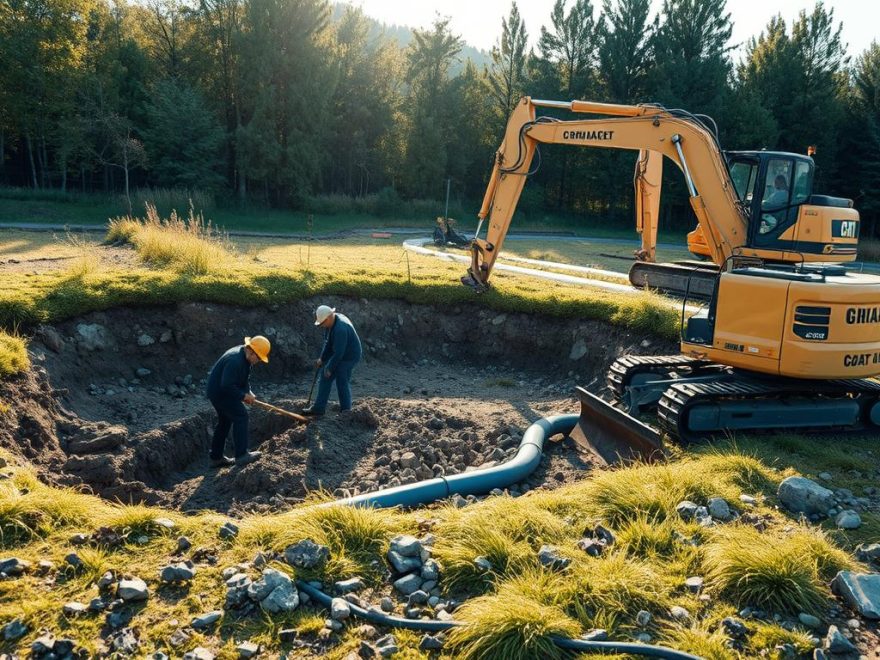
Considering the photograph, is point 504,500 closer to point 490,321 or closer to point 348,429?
point 348,429

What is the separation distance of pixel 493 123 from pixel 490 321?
34.0 m

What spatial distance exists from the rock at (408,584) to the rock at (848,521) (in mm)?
3428

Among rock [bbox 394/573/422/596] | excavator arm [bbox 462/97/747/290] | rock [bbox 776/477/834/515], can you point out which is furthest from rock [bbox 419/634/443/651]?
excavator arm [bbox 462/97/747/290]

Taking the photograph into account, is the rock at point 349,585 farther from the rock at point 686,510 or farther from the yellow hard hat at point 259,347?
the yellow hard hat at point 259,347

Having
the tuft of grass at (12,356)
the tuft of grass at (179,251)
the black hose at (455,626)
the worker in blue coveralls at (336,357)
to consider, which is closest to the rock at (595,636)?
the black hose at (455,626)

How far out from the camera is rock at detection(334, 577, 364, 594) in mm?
4203

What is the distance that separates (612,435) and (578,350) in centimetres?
382

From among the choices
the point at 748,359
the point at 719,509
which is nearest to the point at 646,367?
the point at 748,359

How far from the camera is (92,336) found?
940cm

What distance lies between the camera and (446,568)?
439 cm

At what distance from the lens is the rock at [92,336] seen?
9266mm

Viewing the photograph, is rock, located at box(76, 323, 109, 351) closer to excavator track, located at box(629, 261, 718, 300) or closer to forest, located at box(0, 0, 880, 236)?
excavator track, located at box(629, 261, 718, 300)

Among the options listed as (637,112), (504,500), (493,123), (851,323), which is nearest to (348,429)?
(504,500)

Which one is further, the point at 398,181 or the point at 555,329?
the point at 398,181
